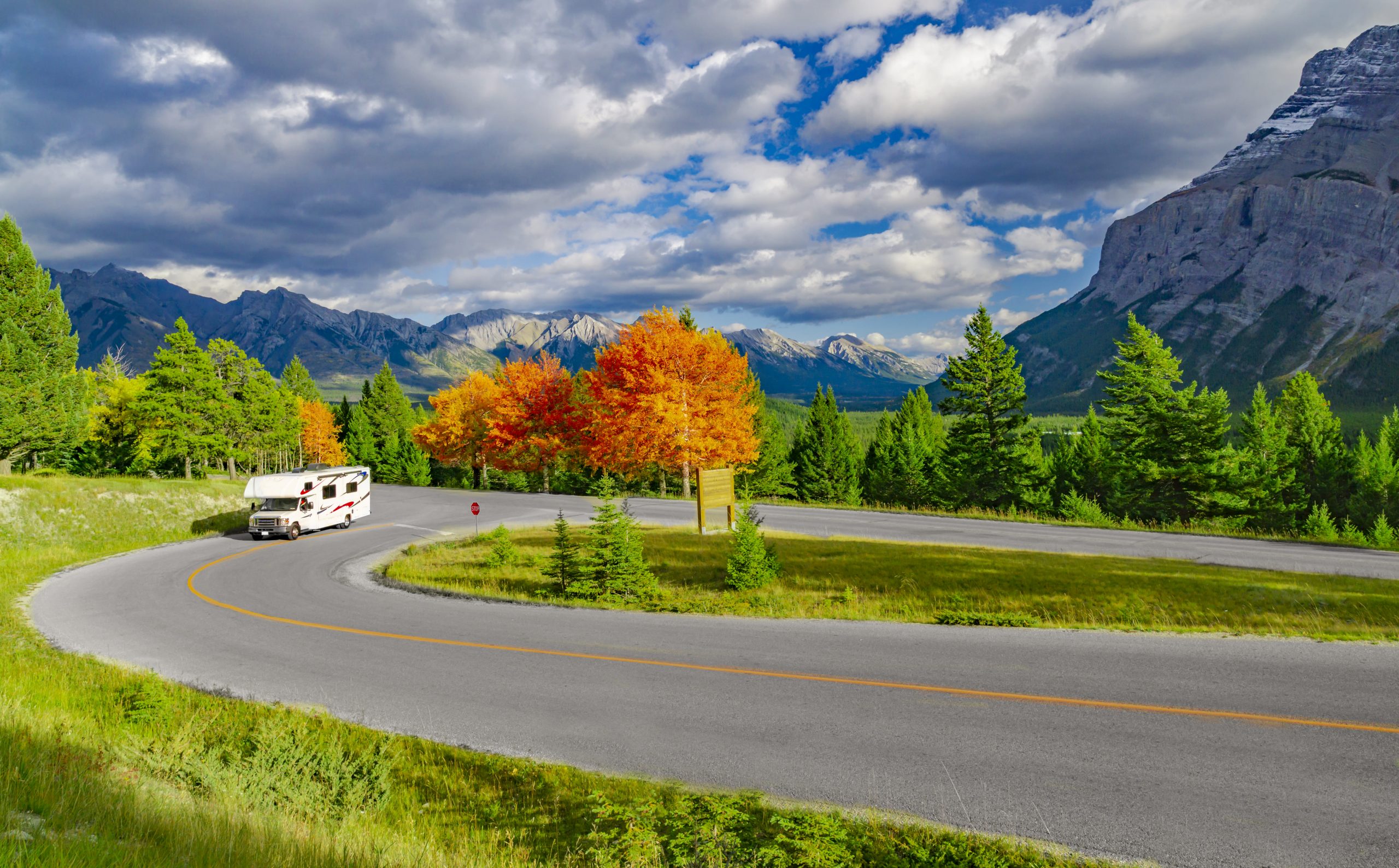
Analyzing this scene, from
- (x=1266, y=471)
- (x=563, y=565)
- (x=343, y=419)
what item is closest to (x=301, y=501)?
(x=563, y=565)

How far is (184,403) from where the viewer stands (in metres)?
49.6

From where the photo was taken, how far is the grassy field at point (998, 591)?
1181cm

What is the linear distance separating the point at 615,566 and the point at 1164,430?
38.0 metres

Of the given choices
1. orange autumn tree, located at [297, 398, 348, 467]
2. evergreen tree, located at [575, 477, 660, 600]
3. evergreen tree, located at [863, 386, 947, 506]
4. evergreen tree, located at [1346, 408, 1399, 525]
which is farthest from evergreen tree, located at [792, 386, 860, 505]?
orange autumn tree, located at [297, 398, 348, 467]

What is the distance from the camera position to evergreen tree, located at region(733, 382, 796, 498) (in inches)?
2212

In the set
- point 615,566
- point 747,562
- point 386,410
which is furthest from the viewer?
point 386,410

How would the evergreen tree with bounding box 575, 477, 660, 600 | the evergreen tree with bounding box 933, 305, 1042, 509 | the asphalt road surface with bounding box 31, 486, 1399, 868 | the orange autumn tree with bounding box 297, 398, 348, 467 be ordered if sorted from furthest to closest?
the orange autumn tree with bounding box 297, 398, 348, 467, the evergreen tree with bounding box 933, 305, 1042, 509, the evergreen tree with bounding box 575, 477, 660, 600, the asphalt road surface with bounding box 31, 486, 1399, 868

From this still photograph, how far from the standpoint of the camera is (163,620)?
1527 cm

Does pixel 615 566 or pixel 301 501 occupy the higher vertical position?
pixel 301 501

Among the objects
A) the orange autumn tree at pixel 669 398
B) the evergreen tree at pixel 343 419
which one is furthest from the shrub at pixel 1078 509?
the evergreen tree at pixel 343 419

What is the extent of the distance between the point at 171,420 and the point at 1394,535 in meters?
91.4

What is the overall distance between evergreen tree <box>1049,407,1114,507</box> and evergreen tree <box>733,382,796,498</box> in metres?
22.4

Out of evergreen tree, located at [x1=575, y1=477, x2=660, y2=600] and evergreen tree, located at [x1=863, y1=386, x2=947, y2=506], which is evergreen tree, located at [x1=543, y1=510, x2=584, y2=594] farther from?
evergreen tree, located at [x1=863, y1=386, x2=947, y2=506]

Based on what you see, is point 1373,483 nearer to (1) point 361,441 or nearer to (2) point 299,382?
(1) point 361,441
